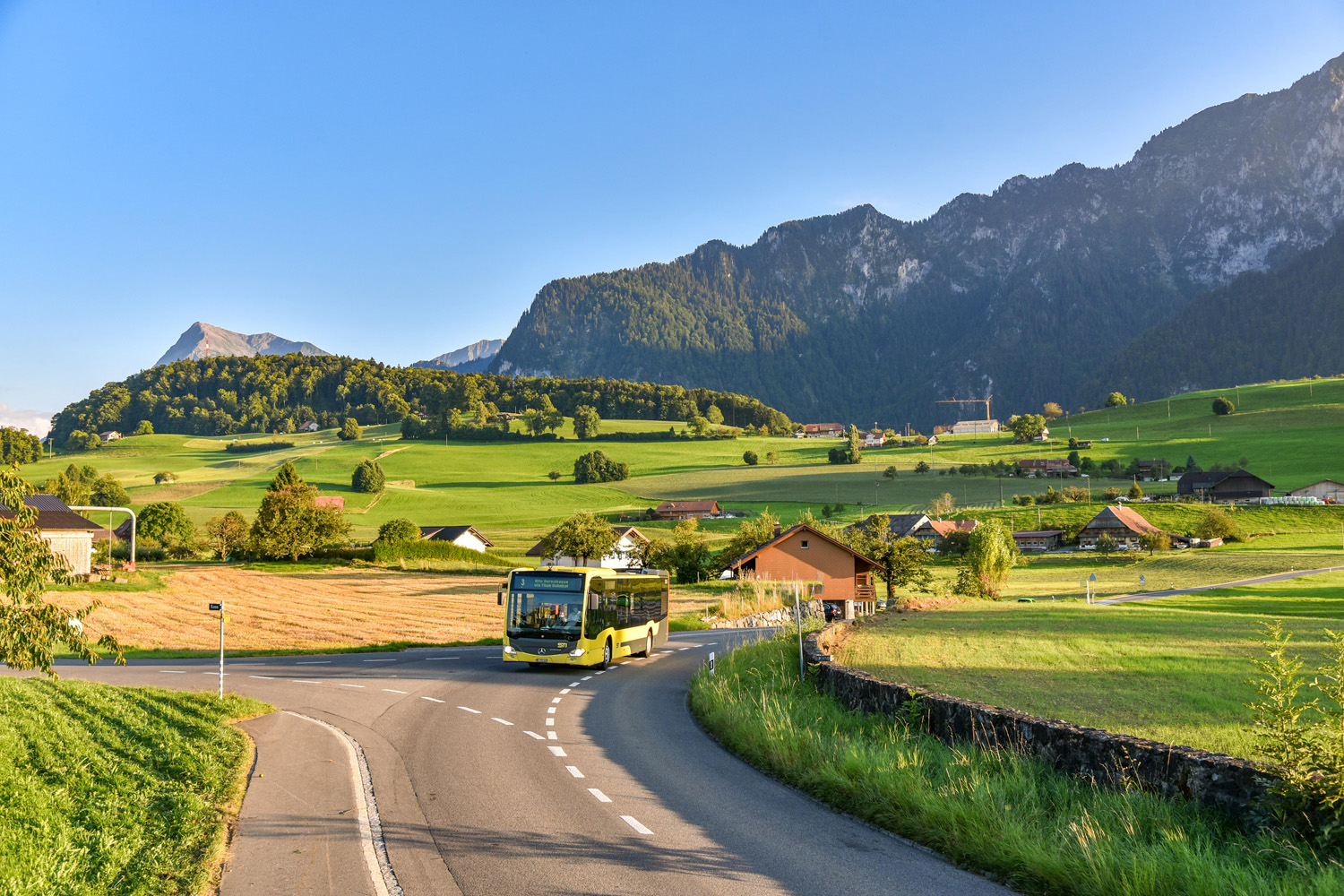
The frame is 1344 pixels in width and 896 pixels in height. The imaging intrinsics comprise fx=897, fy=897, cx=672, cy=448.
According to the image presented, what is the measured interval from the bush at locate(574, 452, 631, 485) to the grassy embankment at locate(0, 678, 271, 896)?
4743 inches

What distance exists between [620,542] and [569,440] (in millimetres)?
85404

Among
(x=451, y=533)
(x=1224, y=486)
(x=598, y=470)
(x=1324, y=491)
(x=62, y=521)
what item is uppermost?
(x=598, y=470)

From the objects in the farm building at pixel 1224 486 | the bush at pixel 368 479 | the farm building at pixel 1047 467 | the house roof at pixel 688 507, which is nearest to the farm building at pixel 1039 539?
the farm building at pixel 1224 486

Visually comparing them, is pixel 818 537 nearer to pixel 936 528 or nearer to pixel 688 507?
pixel 936 528

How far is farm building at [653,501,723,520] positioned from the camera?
10856 centimetres

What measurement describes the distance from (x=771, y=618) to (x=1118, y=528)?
64225 mm

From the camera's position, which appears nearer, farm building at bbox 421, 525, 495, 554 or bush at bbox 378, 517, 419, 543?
bush at bbox 378, 517, 419, 543

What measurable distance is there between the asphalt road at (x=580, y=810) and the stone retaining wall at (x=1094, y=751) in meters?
2.07

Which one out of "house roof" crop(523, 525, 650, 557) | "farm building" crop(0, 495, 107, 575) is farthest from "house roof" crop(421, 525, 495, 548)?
"farm building" crop(0, 495, 107, 575)

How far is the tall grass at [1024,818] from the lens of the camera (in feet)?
23.3

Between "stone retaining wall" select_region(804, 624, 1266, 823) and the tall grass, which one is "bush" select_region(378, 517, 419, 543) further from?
"stone retaining wall" select_region(804, 624, 1266, 823)

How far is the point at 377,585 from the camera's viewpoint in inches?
2325

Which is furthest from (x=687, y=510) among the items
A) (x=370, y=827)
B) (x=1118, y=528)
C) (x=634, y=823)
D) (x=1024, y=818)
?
(x=1024, y=818)

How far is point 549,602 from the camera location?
26.4 m
